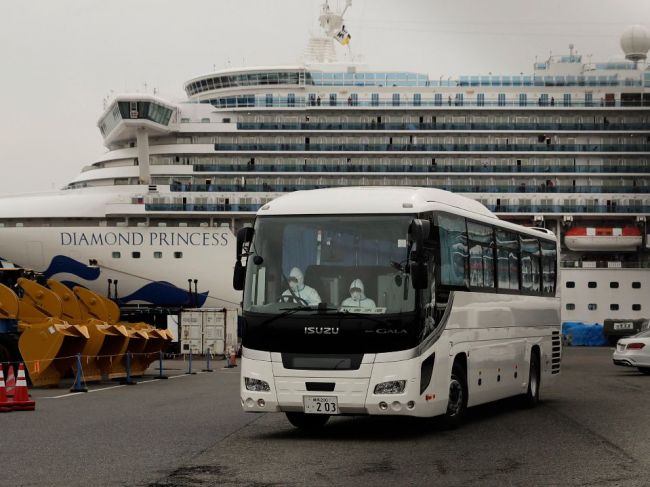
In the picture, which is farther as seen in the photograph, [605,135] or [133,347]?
[605,135]

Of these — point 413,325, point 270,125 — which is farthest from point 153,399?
point 270,125

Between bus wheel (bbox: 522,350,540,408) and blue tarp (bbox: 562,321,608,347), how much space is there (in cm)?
4099

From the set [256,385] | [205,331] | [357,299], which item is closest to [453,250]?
[357,299]

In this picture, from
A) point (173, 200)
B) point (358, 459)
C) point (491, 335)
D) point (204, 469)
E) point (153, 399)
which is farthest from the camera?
point (173, 200)

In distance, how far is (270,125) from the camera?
202 ft

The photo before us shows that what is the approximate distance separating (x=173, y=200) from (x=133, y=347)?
28989 millimetres

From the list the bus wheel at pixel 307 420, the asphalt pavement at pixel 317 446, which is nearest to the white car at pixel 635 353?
the asphalt pavement at pixel 317 446

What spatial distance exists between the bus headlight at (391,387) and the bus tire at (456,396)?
128cm

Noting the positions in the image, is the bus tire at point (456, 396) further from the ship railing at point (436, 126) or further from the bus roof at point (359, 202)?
the ship railing at point (436, 126)

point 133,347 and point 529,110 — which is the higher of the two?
point 529,110

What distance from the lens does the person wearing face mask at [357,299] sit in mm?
13664

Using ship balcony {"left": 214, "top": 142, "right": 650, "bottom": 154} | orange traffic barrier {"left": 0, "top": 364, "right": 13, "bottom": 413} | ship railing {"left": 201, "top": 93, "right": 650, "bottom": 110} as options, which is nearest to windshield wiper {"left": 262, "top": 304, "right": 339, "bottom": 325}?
orange traffic barrier {"left": 0, "top": 364, "right": 13, "bottom": 413}

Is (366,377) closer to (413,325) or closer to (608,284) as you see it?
(413,325)

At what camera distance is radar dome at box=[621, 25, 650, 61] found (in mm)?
71750
